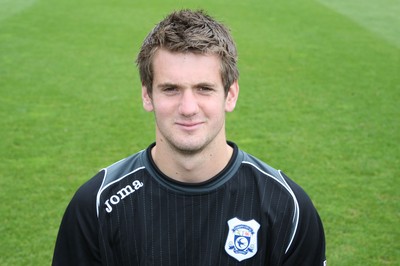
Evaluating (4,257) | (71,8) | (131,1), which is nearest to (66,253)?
(4,257)

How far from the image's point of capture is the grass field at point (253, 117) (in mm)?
5773

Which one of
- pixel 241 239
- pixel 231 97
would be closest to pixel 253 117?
pixel 231 97

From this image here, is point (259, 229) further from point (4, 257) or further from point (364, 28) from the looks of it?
point (364, 28)

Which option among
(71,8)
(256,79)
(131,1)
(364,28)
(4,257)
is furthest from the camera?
(131,1)

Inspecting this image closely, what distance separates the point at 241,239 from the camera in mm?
2492

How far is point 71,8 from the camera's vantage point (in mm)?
17516

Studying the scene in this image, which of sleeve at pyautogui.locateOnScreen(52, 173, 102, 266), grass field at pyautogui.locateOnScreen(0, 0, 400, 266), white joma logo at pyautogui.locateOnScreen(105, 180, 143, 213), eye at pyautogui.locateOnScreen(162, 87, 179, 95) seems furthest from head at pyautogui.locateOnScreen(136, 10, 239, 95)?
grass field at pyautogui.locateOnScreen(0, 0, 400, 266)

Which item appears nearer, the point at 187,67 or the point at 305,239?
the point at 187,67

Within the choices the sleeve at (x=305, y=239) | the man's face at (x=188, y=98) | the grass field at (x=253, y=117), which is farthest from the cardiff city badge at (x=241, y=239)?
the grass field at (x=253, y=117)

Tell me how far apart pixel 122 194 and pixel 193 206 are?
13.0 inches

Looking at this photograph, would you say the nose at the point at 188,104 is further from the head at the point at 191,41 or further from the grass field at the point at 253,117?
the grass field at the point at 253,117

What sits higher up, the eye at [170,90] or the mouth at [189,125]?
the eye at [170,90]

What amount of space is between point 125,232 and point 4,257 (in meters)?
3.02

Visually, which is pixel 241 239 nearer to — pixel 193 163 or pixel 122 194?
pixel 193 163
